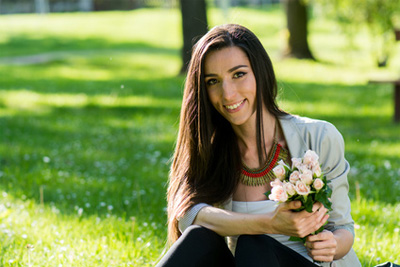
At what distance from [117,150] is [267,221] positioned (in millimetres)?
5105

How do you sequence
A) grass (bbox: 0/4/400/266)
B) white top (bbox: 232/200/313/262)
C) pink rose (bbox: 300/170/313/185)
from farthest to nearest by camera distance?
grass (bbox: 0/4/400/266) → white top (bbox: 232/200/313/262) → pink rose (bbox: 300/170/313/185)

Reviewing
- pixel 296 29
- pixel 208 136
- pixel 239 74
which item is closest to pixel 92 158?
pixel 208 136

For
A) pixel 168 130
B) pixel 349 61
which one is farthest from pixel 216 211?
pixel 349 61

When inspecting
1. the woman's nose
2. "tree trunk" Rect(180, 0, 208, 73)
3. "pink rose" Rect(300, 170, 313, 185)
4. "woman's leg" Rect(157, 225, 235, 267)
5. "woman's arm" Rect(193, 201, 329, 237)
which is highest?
the woman's nose

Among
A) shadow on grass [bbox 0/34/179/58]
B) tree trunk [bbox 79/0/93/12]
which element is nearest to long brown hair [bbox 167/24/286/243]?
shadow on grass [bbox 0/34/179/58]

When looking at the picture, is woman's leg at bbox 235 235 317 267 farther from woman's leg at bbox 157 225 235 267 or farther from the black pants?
woman's leg at bbox 157 225 235 267

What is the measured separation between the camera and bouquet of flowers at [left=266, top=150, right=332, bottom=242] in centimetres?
267

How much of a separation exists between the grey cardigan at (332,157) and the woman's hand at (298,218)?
0.99 feet

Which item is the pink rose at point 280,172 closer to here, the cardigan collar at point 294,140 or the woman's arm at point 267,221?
the woman's arm at point 267,221

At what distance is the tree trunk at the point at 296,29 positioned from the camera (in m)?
18.8

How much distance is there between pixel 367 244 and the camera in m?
4.34

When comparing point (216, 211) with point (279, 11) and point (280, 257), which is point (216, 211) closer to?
point (280, 257)

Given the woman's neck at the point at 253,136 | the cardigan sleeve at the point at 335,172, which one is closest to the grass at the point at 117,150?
the woman's neck at the point at 253,136

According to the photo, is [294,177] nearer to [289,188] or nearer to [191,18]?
[289,188]
